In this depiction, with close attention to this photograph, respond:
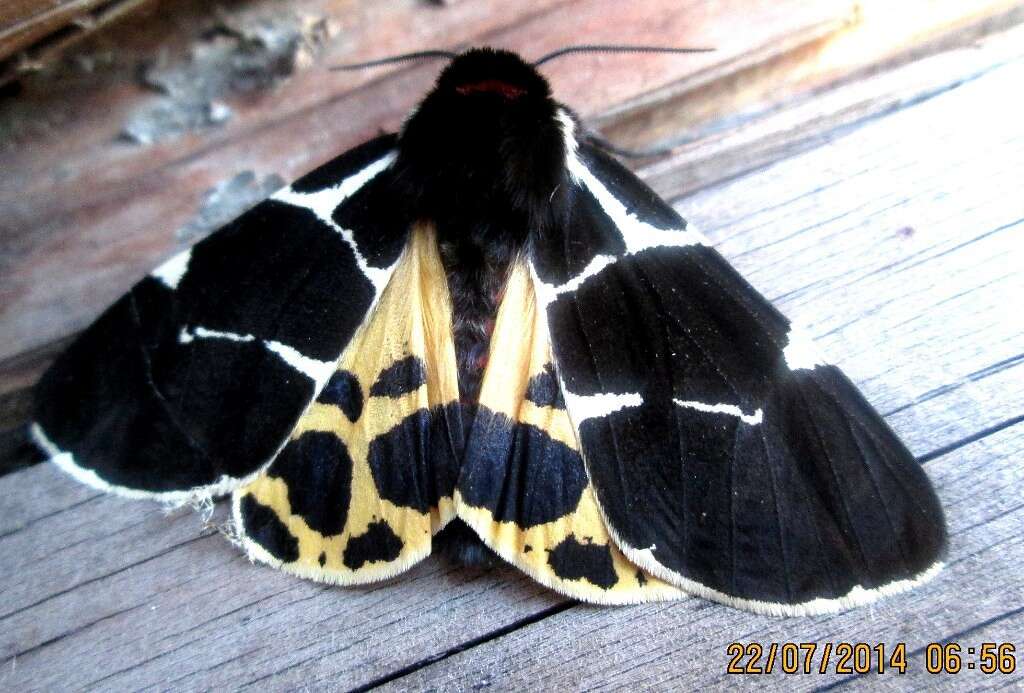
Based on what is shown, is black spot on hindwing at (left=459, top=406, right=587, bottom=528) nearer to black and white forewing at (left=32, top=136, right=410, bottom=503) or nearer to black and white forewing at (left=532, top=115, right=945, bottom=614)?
black and white forewing at (left=532, top=115, right=945, bottom=614)

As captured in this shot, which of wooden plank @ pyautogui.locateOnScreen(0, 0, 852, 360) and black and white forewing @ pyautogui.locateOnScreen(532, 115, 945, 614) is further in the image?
wooden plank @ pyautogui.locateOnScreen(0, 0, 852, 360)

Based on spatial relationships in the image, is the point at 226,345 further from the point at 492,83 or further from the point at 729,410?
the point at 729,410

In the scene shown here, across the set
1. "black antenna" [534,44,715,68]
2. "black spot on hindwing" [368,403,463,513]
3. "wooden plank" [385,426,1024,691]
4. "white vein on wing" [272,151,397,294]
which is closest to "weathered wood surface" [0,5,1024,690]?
"wooden plank" [385,426,1024,691]

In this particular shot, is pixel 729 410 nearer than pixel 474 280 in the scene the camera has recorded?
Yes

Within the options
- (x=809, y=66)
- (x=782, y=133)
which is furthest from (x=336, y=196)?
(x=809, y=66)

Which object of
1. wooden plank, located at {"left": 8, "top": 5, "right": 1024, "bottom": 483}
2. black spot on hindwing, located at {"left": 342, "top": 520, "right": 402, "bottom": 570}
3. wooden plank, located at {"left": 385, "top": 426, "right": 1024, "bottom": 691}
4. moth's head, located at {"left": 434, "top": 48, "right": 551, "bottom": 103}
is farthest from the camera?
wooden plank, located at {"left": 8, "top": 5, "right": 1024, "bottom": 483}

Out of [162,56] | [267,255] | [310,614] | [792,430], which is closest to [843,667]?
[792,430]

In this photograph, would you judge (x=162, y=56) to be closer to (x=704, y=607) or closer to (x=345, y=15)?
(x=345, y=15)

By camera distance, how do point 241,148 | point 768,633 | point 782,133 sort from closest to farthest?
point 768,633 → point 782,133 → point 241,148
